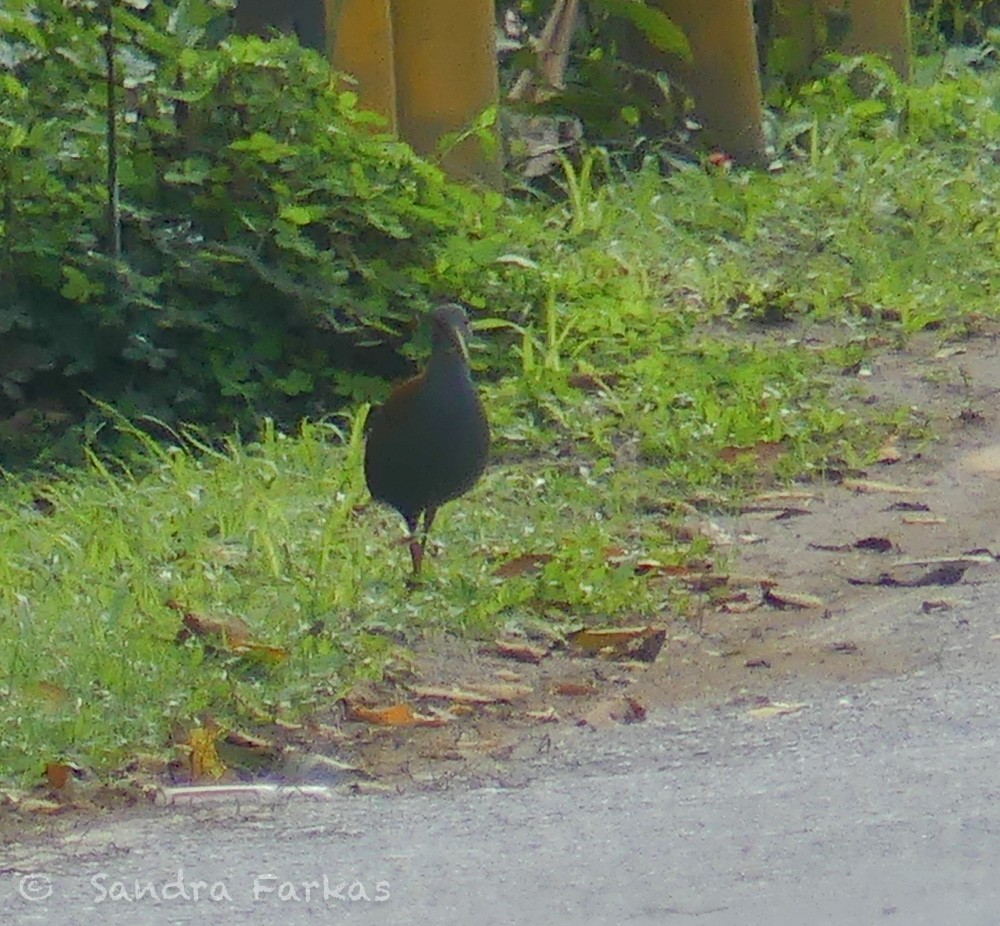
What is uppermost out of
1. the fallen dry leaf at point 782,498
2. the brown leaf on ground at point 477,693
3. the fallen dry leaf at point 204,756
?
the fallen dry leaf at point 204,756

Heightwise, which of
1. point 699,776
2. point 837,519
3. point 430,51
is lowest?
point 837,519

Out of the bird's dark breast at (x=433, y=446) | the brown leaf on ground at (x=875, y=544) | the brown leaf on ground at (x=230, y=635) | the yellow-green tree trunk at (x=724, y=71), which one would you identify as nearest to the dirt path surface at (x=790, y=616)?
the brown leaf on ground at (x=875, y=544)

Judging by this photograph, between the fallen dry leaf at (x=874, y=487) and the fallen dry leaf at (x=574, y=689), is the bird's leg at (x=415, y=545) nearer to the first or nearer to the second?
A: the fallen dry leaf at (x=574, y=689)

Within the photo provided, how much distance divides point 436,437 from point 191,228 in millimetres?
2289

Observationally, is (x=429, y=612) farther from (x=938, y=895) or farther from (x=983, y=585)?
(x=938, y=895)

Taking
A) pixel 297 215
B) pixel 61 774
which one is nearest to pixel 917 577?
pixel 61 774

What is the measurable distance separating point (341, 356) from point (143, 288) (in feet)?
2.56

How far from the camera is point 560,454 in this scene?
294 inches

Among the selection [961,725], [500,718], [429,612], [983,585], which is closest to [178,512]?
[429,612]

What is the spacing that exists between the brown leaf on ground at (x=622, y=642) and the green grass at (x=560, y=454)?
0.15 meters

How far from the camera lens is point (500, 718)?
5258 mm

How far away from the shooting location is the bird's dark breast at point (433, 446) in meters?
6.12

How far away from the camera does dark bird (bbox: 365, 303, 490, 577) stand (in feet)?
20.1

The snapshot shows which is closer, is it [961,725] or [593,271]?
[961,725]
